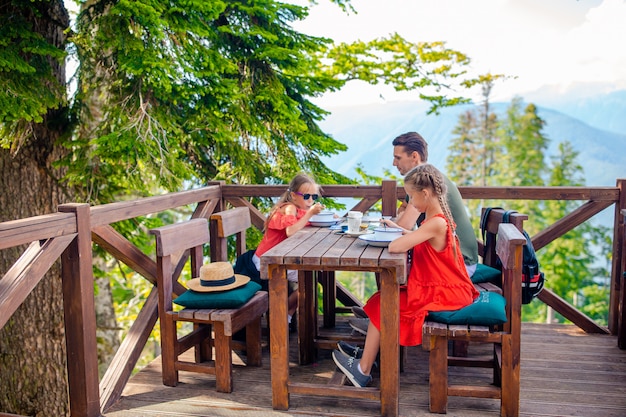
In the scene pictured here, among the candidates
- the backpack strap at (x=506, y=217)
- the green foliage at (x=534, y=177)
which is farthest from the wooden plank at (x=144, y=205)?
the green foliage at (x=534, y=177)

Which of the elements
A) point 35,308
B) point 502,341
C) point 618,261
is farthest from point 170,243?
point 35,308

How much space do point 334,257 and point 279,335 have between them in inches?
21.5

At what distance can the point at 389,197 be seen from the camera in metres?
4.52

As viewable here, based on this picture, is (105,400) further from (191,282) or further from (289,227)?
(289,227)

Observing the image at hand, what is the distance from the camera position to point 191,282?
3.46 metres

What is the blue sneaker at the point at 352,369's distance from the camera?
10.1 feet

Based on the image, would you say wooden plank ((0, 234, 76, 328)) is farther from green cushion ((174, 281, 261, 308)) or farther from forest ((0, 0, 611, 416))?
forest ((0, 0, 611, 416))

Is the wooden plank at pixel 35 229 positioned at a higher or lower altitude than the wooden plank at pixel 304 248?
higher

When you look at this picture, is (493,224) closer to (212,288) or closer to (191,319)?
(212,288)

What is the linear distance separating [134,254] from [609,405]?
276 centimetres

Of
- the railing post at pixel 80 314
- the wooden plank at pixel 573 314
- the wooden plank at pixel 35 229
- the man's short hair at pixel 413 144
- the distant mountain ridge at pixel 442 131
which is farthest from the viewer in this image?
the distant mountain ridge at pixel 442 131

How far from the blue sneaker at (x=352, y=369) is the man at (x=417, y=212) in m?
0.85

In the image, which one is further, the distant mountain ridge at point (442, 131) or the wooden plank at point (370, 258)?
the distant mountain ridge at point (442, 131)

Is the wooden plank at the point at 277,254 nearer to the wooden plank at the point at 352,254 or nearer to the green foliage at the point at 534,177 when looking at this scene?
the wooden plank at the point at 352,254
